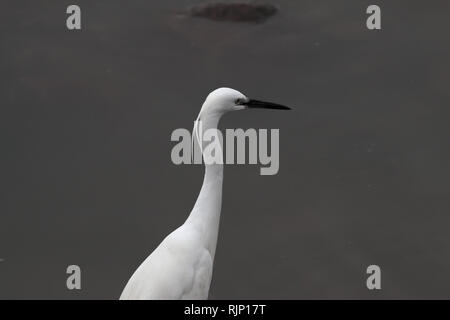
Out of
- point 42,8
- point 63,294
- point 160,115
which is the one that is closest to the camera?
point 63,294

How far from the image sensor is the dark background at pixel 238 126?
4230mm

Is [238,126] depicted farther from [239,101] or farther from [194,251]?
[194,251]

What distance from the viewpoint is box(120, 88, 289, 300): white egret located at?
3270mm

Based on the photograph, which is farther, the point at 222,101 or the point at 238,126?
the point at 238,126

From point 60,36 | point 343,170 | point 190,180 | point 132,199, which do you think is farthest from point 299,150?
point 60,36

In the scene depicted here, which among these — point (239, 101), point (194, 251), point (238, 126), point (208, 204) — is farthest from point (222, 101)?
point (238, 126)

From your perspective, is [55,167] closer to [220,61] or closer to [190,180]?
[190,180]

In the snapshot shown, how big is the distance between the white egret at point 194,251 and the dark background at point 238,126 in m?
0.67

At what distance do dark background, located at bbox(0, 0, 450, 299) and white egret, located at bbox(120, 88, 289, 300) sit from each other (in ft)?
2.19

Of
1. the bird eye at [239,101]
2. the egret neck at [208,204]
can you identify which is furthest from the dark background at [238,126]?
the bird eye at [239,101]

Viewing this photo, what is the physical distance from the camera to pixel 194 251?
134 inches

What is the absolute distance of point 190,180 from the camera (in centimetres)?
466

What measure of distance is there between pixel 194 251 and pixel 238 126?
5.23ft

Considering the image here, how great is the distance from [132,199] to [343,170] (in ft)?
3.70
